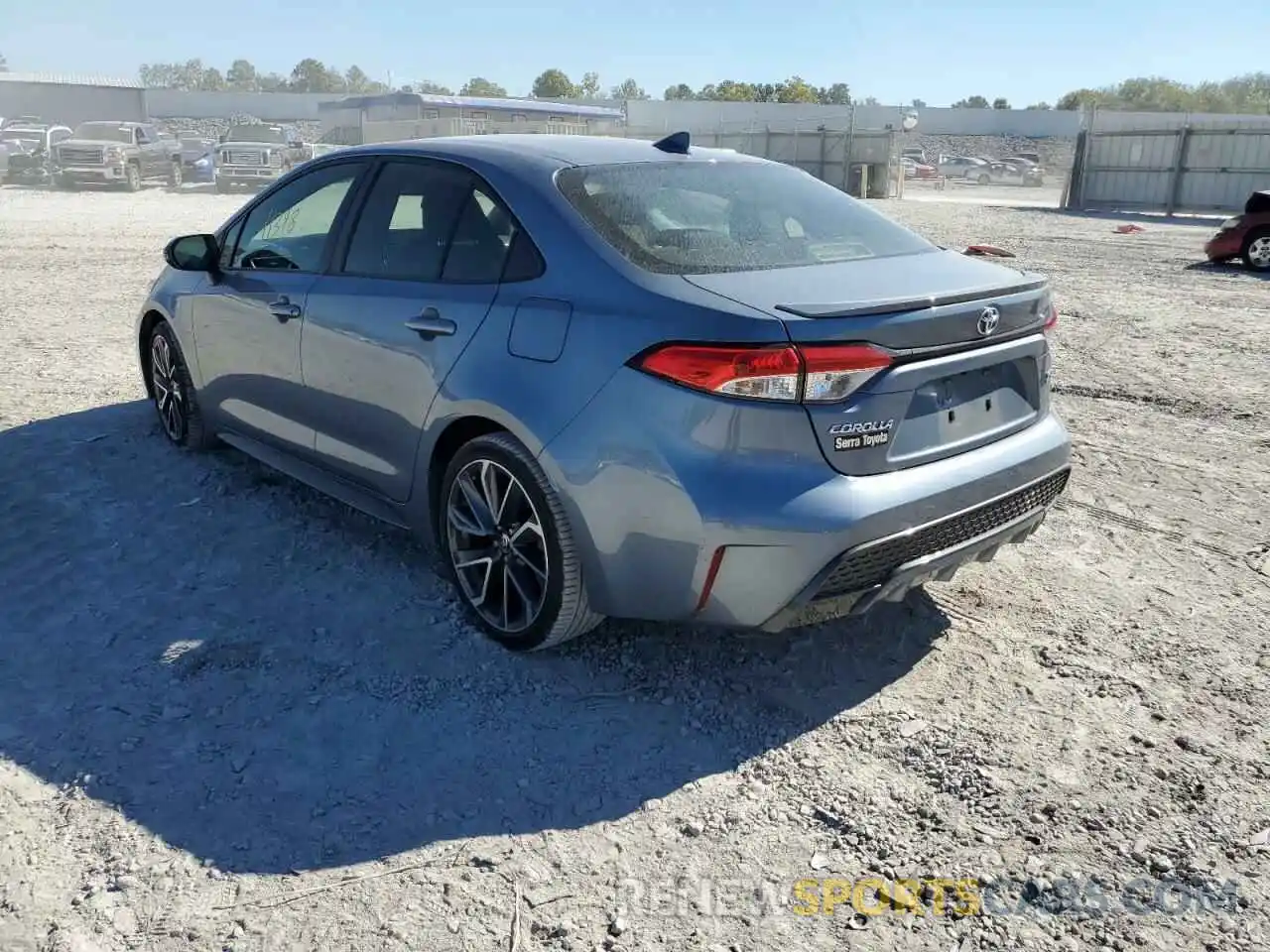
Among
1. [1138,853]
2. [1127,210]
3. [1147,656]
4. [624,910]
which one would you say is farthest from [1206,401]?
[1127,210]

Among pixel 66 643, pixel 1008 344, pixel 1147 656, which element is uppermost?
pixel 1008 344

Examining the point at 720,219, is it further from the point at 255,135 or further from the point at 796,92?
the point at 796,92

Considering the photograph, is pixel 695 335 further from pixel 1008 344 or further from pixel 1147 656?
pixel 1147 656

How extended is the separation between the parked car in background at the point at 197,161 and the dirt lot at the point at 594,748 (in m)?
28.5

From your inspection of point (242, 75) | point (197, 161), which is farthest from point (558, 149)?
point (242, 75)

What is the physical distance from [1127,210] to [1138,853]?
1139 inches

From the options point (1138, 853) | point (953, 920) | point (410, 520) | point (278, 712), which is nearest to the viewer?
point (953, 920)

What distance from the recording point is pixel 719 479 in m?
2.90

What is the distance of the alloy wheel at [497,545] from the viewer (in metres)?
3.47

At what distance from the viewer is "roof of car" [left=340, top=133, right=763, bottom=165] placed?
3.80 meters

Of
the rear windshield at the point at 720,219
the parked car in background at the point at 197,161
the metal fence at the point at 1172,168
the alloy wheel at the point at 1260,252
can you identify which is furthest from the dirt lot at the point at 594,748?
the parked car in background at the point at 197,161

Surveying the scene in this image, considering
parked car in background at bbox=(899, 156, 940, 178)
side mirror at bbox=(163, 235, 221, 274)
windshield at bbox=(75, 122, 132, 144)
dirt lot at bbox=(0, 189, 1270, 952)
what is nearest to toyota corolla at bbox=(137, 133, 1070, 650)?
dirt lot at bbox=(0, 189, 1270, 952)

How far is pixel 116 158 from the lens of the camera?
28156 millimetres

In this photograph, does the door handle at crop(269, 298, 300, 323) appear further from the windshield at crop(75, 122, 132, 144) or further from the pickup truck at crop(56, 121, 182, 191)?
the windshield at crop(75, 122, 132, 144)
